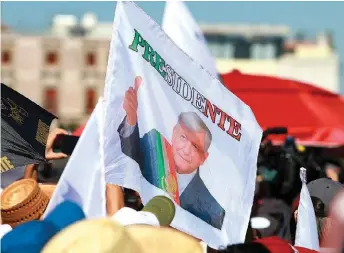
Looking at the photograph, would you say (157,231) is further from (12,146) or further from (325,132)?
(325,132)

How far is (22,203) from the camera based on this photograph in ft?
14.2

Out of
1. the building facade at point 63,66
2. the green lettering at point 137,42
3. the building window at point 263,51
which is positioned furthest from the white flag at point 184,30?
the building window at point 263,51

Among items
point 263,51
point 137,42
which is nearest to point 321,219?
point 137,42

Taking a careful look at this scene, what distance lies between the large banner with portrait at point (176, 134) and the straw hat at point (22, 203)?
43 centimetres

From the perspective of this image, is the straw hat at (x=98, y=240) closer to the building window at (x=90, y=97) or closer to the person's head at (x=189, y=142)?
the person's head at (x=189, y=142)

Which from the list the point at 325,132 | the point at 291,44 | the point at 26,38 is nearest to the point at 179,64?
the point at 325,132

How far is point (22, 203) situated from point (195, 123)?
758 mm

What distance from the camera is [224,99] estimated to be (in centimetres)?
451

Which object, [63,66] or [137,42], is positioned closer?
[137,42]

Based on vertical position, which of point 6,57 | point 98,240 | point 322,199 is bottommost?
point 98,240

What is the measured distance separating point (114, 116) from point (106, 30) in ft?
227

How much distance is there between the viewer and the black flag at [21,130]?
4.64 meters

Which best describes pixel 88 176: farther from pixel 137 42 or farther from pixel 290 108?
pixel 290 108

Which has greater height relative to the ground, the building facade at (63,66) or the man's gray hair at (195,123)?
the building facade at (63,66)
